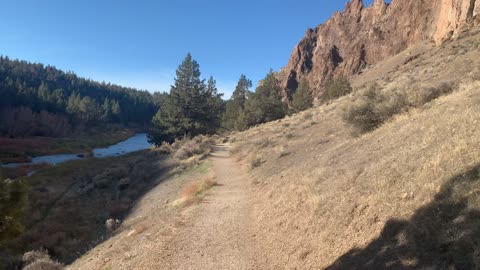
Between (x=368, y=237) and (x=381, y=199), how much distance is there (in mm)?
1073

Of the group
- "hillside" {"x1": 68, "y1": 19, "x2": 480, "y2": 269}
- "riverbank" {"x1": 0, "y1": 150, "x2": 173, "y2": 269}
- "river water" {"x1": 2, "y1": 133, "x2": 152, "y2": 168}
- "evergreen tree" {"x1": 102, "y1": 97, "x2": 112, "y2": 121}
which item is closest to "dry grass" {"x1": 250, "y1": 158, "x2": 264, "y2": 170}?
"hillside" {"x1": 68, "y1": 19, "x2": 480, "y2": 269}

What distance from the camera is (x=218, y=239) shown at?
9727 mm

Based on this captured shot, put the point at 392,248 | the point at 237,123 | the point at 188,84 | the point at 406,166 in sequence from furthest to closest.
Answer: the point at 237,123 < the point at 188,84 < the point at 406,166 < the point at 392,248

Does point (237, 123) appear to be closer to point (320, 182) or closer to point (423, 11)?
point (320, 182)

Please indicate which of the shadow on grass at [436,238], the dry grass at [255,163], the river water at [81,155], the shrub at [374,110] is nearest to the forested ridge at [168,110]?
the river water at [81,155]

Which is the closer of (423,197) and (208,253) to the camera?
(423,197)

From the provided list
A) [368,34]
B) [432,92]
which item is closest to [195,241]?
[432,92]

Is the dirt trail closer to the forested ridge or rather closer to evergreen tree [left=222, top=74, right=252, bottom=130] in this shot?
the forested ridge

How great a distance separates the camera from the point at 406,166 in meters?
8.09

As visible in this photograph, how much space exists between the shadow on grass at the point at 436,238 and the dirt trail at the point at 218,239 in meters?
2.78

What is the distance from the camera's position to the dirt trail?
8.36 meters

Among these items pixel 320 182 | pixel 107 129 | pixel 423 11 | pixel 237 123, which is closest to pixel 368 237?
pixel 320 182

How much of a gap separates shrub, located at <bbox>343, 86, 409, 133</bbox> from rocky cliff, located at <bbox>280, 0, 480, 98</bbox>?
49731 millimetres

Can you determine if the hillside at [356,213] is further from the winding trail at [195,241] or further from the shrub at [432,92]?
the shrub at [432,92]
